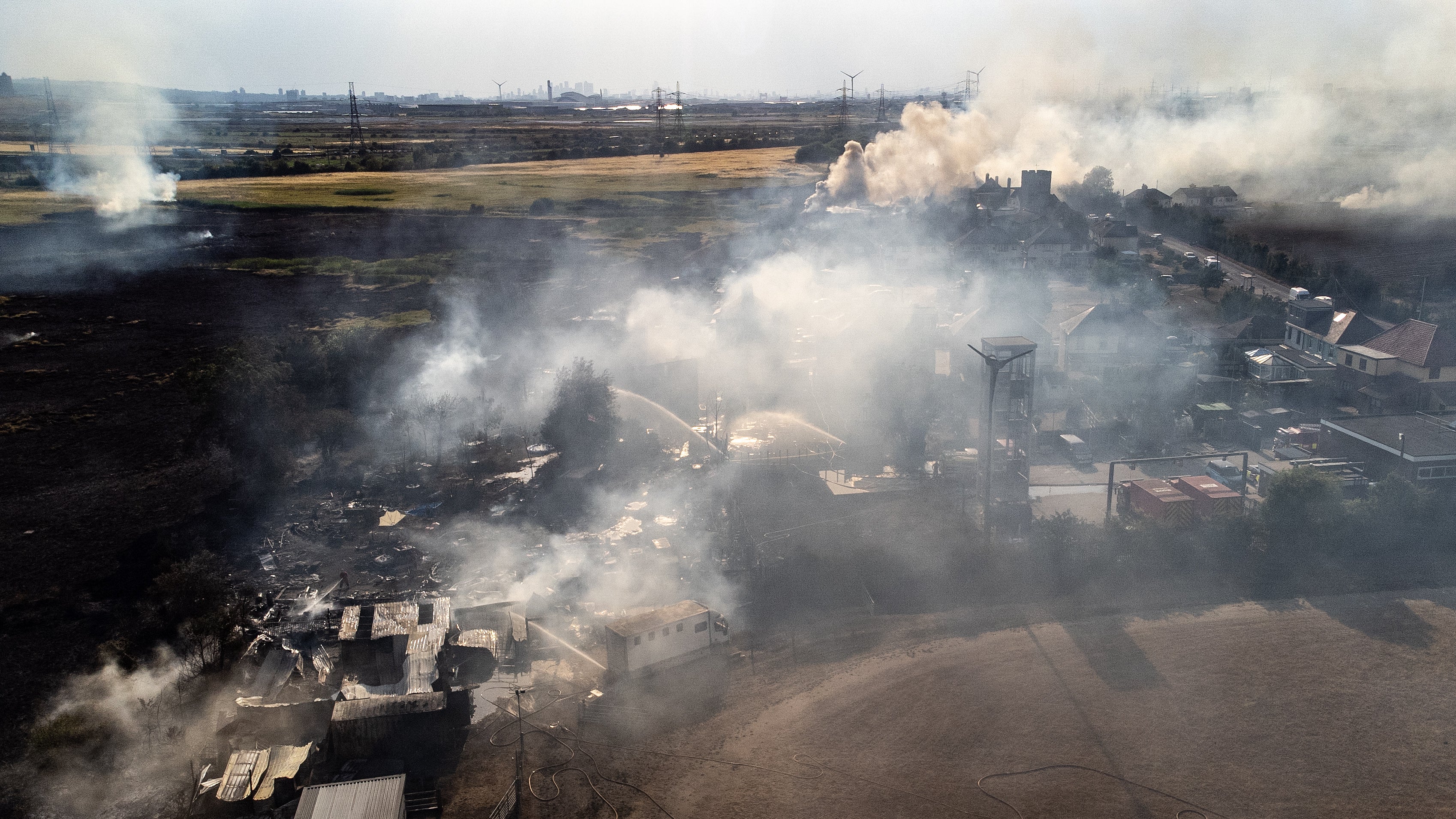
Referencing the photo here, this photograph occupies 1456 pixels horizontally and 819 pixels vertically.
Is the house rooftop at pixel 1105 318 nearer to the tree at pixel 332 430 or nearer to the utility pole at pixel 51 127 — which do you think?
the tree at pixel 332 430

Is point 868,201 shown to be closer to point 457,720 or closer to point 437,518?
point 437,518

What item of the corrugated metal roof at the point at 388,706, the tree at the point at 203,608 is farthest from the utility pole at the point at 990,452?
the tree at the point at 203,608

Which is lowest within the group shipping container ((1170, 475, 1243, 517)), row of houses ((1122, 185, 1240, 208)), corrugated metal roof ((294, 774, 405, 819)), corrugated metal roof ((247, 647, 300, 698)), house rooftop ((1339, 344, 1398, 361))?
corrugated metal roof ((247, 647, 300, 698))

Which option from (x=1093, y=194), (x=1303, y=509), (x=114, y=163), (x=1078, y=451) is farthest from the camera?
(x=114, y=163)

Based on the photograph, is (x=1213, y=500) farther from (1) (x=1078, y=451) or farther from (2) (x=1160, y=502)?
(1) (x=1078, y=451)

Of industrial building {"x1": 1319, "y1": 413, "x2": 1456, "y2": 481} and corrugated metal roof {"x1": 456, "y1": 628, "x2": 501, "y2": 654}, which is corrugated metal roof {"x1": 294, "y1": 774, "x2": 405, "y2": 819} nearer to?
corrugated metal roof {"x1": 456, "y1": 628, "x2": 501, "y2": 654}

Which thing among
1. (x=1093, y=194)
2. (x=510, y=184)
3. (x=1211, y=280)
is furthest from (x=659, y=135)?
(x=1211, y=280)

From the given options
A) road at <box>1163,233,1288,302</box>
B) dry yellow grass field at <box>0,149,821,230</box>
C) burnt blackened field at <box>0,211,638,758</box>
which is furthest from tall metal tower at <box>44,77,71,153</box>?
road at <box>1163,233,1288,302</box>
